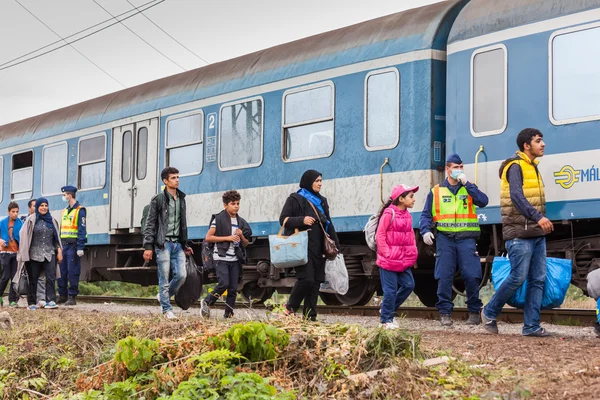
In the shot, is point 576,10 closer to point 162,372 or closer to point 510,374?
point 510,374

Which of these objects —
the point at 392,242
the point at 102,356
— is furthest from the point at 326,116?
the point at 102,356

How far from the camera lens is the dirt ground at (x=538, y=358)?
4.92 metres

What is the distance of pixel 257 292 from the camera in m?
14.0

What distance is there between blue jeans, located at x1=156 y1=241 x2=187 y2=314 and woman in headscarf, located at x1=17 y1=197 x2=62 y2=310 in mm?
3491

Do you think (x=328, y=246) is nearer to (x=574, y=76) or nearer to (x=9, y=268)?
(x=574, y=76)

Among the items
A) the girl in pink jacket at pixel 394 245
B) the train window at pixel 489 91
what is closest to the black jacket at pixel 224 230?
the girl in pink jacket at pixel 394 245

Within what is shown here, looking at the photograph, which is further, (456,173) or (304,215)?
(456,173)

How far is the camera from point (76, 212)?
566 inches

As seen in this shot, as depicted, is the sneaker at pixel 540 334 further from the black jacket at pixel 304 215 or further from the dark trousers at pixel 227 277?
the dark trousers at pixel 227 277

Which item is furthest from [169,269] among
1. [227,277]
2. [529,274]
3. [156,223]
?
[529,274]

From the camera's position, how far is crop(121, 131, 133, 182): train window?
1527 centimetres

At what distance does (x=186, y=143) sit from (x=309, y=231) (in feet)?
18.3

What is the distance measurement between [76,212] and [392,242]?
717cm

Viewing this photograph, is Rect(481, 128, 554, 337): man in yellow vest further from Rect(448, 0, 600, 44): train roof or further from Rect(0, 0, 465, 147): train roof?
Rect(0, 0, 465, 147): train roof
